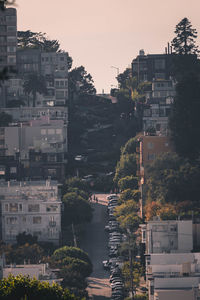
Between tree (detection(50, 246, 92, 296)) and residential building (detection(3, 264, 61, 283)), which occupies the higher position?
residential building (detection(3, 264, 61, 283))

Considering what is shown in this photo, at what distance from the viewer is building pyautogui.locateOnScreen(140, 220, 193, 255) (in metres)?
138

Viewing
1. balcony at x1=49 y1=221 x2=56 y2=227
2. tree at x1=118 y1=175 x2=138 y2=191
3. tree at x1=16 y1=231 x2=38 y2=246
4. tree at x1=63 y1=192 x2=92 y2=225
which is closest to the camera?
tree at x1=16 y1=231 x2=38 y2=246

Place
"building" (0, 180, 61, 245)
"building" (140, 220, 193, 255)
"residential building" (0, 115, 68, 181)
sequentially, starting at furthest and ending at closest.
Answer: "residential building" (0, 115, 68, 181), "building" (0, 180, 61, 245), "building" (140, 220, 193, 255)

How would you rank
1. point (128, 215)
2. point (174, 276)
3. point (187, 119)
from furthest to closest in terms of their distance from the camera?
point (187, 119) → point (128, 215) → point (174, 276)

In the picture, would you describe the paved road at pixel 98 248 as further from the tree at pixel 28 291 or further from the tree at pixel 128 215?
the tree at pixel 28 291

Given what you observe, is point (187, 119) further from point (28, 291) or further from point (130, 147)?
point (28, 291)

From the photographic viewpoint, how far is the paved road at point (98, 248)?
456ft

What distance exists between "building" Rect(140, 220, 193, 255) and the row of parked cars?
192 inches

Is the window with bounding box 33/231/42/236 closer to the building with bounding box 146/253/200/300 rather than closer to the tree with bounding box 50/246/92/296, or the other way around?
the tree with bounding box 50/246/92/296

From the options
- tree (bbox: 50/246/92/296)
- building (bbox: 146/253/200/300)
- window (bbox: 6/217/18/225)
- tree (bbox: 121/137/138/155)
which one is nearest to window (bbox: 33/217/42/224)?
window (bbox: 6/217/18/225)

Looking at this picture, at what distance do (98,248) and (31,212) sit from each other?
1208 cm

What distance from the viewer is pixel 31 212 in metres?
166

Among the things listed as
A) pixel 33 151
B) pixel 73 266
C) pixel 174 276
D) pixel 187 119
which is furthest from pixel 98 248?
pixel 174 276

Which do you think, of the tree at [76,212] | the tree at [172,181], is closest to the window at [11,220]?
the tree at [76,212]
